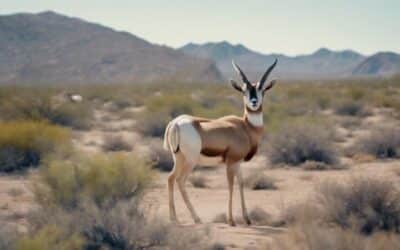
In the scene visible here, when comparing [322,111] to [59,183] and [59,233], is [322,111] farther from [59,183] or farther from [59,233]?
[59,233]

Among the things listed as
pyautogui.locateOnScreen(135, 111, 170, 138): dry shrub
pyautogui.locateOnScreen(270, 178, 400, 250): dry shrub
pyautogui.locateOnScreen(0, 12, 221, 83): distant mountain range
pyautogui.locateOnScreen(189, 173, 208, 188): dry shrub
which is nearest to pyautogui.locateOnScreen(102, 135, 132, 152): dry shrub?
pyautogui.locateOnScreen(135, 111, 170, 138): dry shrub

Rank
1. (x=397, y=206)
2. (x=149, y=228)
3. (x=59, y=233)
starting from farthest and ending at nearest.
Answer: (x=397, y=206) < (x=149, y=228) < (x=59, y=233)

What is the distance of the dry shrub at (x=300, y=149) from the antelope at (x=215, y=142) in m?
6.73

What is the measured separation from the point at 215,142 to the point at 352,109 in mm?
23257

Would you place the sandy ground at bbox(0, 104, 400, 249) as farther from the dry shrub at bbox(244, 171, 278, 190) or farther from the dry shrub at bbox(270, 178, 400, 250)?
the dry shrub at bbox(270, 178, 400, 250)

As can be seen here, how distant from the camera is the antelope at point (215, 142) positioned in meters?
10.4

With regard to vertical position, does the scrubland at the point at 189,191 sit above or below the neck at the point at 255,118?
below

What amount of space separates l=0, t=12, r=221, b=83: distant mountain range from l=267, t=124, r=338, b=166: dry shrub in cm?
7465

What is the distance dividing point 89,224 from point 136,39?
4123 inches

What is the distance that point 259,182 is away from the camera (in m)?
14.2

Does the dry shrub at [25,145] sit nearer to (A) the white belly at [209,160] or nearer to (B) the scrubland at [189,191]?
(B) the scrubland at [189,191]

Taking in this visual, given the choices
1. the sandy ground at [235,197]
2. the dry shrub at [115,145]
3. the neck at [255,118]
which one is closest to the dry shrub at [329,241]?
the sandy ground at [235,197]

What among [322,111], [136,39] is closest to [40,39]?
[136,39]

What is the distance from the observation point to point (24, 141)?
17125 millimetres
